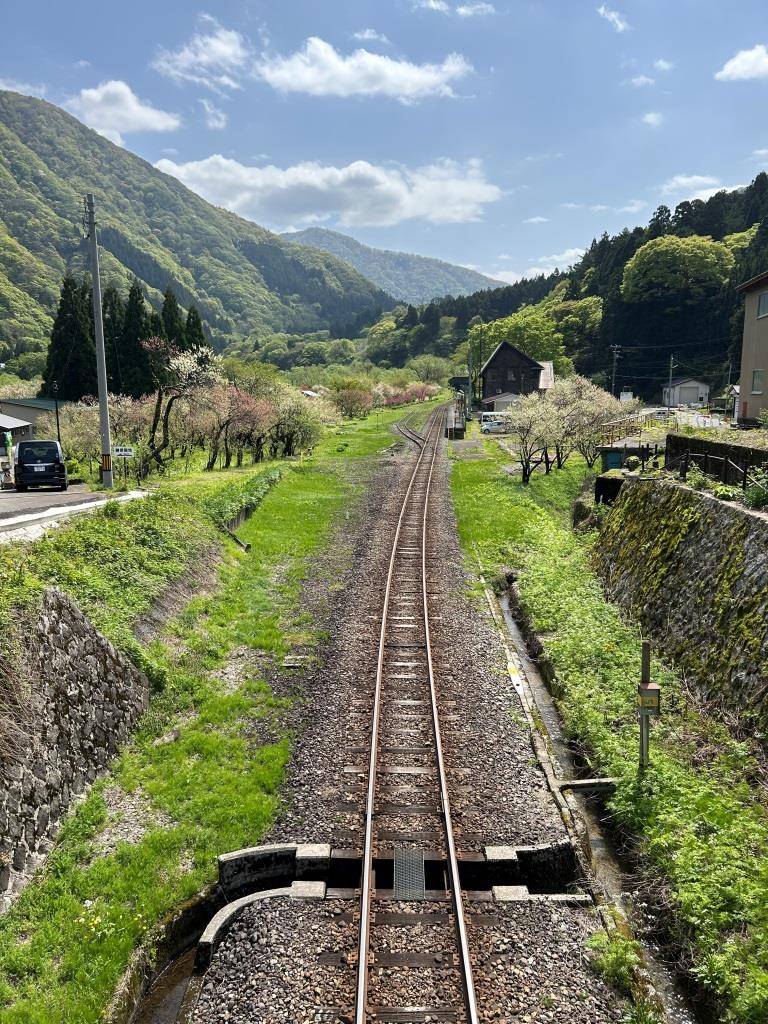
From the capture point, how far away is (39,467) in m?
22.1

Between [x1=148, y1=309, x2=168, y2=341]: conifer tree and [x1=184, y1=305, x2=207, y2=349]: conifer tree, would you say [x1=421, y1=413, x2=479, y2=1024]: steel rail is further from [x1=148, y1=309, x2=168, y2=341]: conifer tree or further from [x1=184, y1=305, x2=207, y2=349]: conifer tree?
[x1=184, y1=305, x2=207, y2=349]: conifer tree

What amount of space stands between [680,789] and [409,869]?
3613 mm

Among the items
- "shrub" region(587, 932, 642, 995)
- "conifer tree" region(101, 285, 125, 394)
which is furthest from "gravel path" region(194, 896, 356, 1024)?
"conifer tree" region(101, 285, 125, 394)

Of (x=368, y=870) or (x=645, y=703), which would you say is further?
(x=645, y=703)

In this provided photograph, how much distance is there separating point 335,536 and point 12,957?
59.1ft

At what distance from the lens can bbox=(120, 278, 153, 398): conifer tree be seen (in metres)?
58.0

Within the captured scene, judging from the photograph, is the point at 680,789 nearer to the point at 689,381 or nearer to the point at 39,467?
the point at 39,467

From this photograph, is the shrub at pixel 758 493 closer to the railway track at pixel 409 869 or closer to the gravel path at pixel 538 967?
the railway track at pixel 409 869

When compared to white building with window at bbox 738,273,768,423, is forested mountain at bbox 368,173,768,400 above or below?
above

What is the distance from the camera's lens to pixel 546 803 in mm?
8891

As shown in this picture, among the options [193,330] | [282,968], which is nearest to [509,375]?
[193,330]

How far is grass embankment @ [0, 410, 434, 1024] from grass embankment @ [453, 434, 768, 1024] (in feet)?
16.2

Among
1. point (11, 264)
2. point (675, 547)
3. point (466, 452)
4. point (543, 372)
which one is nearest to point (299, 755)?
point (675, 547)

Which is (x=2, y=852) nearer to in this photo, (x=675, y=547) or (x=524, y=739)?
(x=524, y=739)
